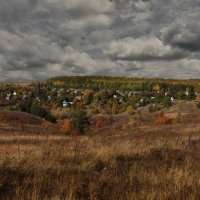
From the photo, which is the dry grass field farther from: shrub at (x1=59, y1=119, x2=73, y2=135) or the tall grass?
shrub at (x1=59, y1=119, x2=73, y2=135)

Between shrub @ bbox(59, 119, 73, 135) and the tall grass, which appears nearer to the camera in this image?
the tall grass

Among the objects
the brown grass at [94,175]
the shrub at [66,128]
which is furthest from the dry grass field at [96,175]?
the shrub at [66,128]

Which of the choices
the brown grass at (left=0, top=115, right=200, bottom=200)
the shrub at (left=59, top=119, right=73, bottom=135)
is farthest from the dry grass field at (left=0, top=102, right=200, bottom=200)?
the shrub at (left=59, top=119, right=73, bottom=135)

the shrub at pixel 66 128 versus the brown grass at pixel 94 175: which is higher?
the brown grass at pixel 94 175

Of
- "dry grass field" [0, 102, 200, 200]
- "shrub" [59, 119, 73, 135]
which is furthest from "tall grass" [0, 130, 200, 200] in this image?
"shrub" [59, 119, 73, 135]

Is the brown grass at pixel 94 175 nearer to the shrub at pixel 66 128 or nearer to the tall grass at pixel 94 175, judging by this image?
the tall grass at pixel 94 175

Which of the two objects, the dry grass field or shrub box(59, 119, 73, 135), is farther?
shrub box(59, 119, 73, 135)

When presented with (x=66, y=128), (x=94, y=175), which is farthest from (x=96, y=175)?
(x=66, y=128)

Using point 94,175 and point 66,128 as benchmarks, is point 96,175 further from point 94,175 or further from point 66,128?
point 66,128

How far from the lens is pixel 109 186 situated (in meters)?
7.25

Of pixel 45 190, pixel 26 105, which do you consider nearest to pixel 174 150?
pixel 45 190

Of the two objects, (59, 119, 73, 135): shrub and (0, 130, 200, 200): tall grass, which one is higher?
(0, 130, 200, 200): tall grass

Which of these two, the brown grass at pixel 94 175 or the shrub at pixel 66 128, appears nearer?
the brown grass at pixel 94 175

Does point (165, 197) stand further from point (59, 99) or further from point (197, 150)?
point (59, 99)
